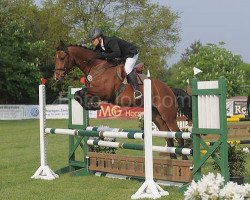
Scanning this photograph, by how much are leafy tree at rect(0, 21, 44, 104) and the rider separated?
108 ft

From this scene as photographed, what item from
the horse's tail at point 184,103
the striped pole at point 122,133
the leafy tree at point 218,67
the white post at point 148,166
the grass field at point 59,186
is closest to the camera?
the white post at point 148,166

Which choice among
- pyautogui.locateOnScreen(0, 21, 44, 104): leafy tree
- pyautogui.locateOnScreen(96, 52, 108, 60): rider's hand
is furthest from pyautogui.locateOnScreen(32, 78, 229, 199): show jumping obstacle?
pyautogui.locateOnScreen(0, 21, 44, 104): leafy tree

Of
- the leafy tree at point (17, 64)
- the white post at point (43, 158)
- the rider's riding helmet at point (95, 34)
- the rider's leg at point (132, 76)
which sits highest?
the leafy tree at point (17, 64)

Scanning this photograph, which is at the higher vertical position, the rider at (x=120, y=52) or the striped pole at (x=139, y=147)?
the rider at (x=120, y=52)

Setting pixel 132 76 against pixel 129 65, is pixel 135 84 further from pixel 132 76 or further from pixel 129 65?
pixel 129 65

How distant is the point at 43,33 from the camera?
53344 mm

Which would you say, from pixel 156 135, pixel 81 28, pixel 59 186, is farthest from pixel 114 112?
pixel 156 135

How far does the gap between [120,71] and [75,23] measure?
42.3 meters

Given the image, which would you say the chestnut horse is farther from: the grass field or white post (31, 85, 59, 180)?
the grass field

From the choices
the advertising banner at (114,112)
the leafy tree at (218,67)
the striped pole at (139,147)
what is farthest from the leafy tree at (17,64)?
the striped pole at (139,147)

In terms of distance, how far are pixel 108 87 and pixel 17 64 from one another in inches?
1342

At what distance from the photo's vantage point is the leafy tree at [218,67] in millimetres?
54375

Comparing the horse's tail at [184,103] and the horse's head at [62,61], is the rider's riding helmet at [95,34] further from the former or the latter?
the horse's tail at [184,103]

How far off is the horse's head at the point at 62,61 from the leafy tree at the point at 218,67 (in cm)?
4494
